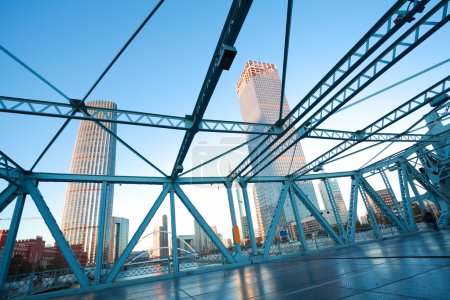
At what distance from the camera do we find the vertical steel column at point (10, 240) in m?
9.07

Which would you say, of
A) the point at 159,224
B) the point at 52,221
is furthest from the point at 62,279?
the point at 159,224

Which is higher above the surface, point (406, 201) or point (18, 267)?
point (406, 201)

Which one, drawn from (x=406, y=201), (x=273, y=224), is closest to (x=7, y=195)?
(x=273, y=224)

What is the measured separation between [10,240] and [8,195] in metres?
2.09

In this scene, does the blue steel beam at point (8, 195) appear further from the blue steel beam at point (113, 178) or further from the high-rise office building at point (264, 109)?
the high-rise office building at point (264, 109)

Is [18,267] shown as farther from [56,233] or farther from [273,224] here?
[273,224]

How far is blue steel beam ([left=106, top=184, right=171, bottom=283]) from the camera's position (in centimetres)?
1072

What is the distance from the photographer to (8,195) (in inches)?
400

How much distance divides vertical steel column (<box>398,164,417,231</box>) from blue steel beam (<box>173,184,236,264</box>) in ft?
56.1

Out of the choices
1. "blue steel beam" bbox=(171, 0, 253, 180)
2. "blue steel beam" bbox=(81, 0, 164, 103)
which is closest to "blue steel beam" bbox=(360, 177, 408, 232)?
"blue steel beam" bbox=(171, 0, 253, 180)

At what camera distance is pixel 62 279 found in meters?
13.8

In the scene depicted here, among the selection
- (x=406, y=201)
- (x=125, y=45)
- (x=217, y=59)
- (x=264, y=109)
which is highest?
(x=264, y=109)

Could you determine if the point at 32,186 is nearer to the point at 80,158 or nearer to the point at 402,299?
the point at 402,299

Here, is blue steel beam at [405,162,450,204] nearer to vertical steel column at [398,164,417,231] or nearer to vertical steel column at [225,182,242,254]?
vertical steel column at [398,164,417,231]
